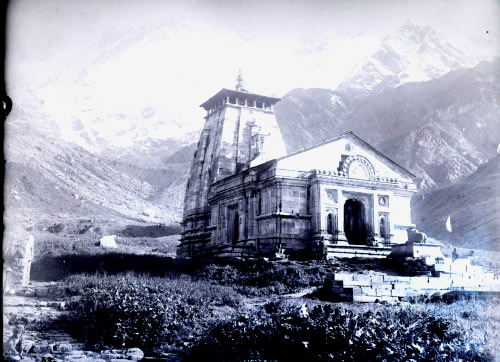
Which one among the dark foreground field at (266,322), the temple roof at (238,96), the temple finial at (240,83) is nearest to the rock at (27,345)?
the dark foreground field at (266,322)

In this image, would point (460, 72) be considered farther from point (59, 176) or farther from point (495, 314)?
point (495, 314)

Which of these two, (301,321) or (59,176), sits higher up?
(59,176)

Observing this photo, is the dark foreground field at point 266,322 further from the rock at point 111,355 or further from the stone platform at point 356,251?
the stone platform at point 356,251

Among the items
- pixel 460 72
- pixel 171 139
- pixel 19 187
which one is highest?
pixel 460 72

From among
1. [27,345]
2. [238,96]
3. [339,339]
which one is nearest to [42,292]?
[27,345]


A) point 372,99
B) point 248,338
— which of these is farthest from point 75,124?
point 248,338

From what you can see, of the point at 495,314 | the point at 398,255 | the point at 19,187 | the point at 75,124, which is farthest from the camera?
the point at 75,124

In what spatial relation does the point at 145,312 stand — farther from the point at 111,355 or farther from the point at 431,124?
the point at 431,124
